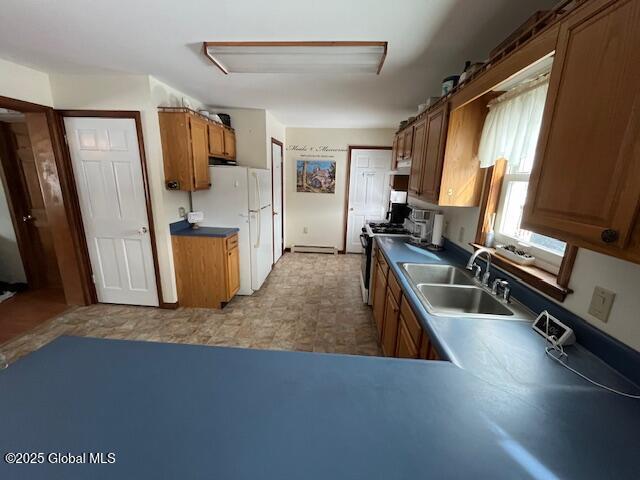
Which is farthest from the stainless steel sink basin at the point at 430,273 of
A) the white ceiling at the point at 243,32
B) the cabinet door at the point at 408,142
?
the white ceiling at the point at 243,32

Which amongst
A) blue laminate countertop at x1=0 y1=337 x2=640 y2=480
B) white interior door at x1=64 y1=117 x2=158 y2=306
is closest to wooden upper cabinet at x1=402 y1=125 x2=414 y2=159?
blue laminate countertop at x1=0 y1=337 x2=640 y2=480

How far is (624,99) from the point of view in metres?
0.69

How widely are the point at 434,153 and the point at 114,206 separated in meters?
3.21

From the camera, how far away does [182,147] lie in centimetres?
261

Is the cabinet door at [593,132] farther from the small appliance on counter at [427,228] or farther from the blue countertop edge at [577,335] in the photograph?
the small appliance on counter at [427,228]

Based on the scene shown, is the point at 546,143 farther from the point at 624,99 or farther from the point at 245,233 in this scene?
the point at 245,233

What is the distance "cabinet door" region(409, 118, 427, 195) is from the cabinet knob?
1640mm

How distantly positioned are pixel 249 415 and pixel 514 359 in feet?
3.26

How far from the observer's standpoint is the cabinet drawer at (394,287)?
1.78m

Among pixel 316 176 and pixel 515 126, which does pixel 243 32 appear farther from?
pixel 316 176

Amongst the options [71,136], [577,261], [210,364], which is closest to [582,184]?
[577,261]

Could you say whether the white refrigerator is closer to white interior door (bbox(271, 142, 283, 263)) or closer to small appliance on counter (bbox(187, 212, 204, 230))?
small appliance on counter (bbox(187, 212, 204, 230))

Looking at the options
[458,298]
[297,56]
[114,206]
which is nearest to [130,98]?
[114,206]

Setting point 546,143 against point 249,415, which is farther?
point 546,143
